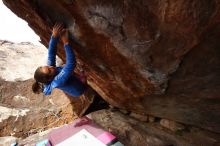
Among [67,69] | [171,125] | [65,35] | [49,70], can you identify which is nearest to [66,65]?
[67,69]

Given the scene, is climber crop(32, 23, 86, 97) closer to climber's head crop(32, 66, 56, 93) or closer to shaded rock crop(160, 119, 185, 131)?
climber's head crop(32, 66, 56, 93)

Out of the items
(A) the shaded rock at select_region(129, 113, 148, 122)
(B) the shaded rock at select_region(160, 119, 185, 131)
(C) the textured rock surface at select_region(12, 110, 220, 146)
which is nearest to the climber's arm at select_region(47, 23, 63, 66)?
(C) the textured rock surface at select_region(12, 110, 220, 146)

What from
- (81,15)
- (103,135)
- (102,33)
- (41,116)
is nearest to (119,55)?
(102,33)

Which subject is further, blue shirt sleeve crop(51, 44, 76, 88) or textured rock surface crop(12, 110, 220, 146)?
textured rock surface crop(12, 110, 220, 146)

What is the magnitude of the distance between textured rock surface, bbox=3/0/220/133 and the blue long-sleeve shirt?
0.24m

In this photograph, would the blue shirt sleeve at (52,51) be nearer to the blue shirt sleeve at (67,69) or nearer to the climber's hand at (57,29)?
the climber's hand at (57,29)

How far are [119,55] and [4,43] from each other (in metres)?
8.53

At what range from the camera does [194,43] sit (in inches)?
107

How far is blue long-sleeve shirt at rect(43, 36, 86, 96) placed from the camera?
12.3 ft

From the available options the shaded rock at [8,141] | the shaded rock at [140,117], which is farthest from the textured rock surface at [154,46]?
the shaded rock at [8,141]

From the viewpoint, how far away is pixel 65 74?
3918 millimetres

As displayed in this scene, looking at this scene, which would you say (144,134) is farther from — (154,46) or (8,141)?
(8,141)

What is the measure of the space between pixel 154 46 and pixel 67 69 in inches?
58.8

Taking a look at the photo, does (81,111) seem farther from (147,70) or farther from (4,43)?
(4,43)
